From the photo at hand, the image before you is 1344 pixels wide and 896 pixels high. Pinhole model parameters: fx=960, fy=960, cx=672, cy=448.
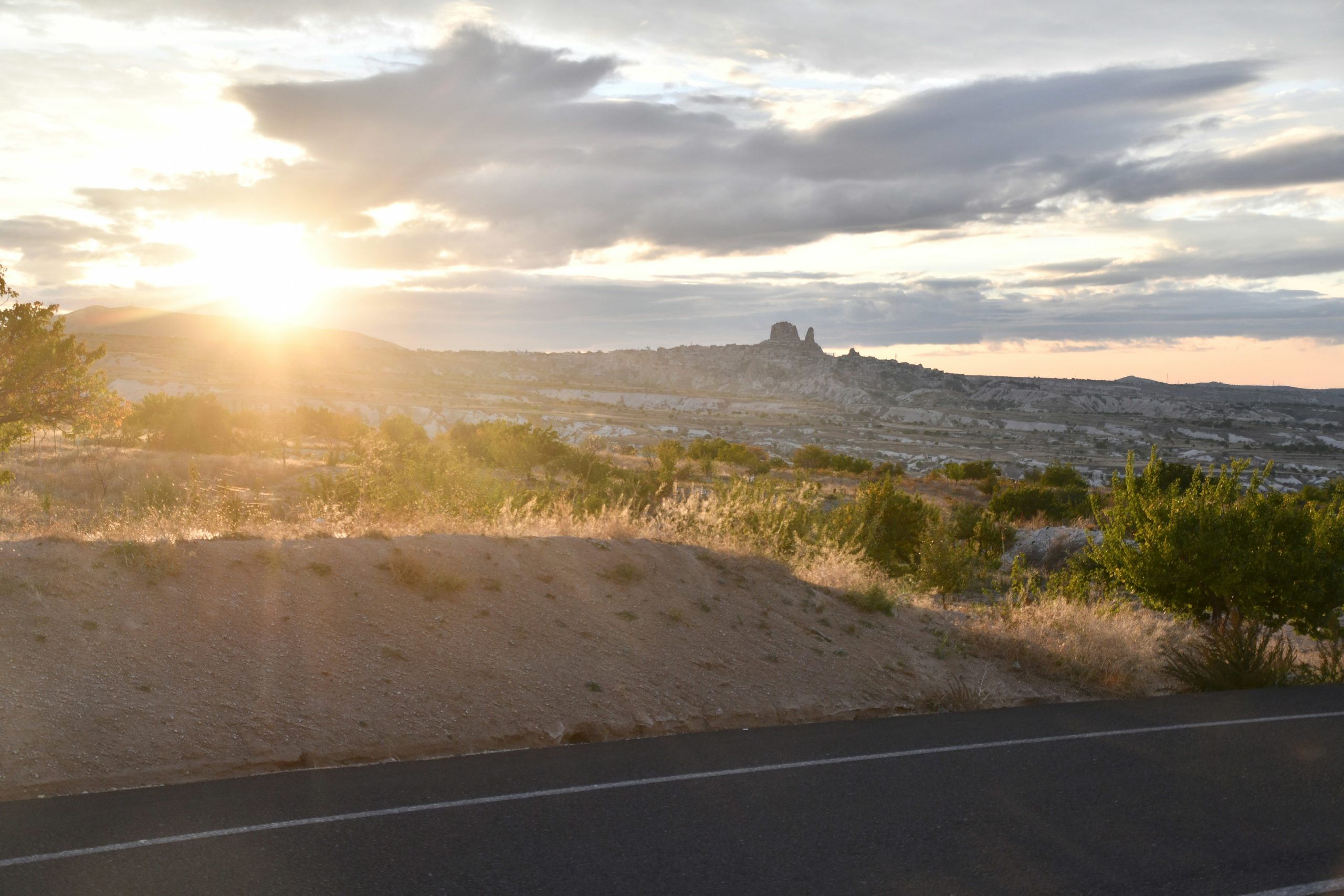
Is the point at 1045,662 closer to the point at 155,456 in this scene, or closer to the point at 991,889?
the point at 991,889

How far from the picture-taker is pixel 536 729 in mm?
8523

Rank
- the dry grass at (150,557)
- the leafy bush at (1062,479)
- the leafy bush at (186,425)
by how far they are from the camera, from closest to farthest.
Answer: the dry grass at (150,557)
the leafy bush at (186,425)
the leafy bush at (1062,479)

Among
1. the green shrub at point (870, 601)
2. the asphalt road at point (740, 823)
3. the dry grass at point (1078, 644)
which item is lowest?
the dry grass at point (1078, 644)

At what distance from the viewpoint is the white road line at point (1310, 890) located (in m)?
4.96

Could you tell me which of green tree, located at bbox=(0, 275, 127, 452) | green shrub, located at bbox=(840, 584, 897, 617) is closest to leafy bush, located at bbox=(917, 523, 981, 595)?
green shrub, located at bbox=(840, 584, 897, 617)

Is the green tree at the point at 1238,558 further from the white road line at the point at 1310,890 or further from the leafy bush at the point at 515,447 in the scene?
the leafy bush at the point at 515,447

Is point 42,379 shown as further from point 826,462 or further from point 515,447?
point 826,462

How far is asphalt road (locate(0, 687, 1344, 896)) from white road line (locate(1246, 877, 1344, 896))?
21 millimetres

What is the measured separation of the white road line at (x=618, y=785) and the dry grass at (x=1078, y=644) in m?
2.61

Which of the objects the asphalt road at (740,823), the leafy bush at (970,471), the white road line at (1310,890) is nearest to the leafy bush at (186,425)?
the asphalt road at (740,823)

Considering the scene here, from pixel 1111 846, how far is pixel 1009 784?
1278mm

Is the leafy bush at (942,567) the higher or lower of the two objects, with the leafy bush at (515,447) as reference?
lower

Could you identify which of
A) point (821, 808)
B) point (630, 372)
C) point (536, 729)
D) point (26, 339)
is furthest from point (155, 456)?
point (630, 372)

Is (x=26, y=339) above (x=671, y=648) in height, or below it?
above
